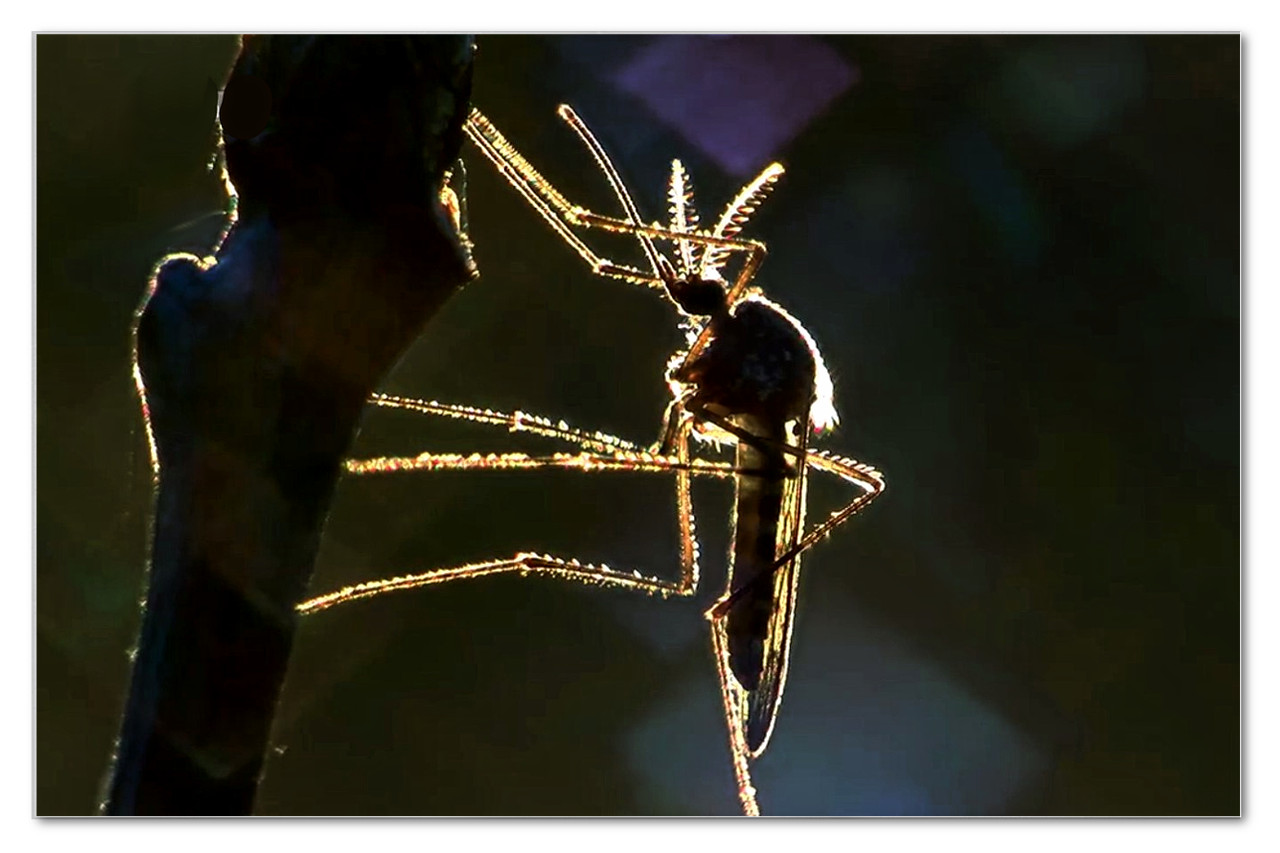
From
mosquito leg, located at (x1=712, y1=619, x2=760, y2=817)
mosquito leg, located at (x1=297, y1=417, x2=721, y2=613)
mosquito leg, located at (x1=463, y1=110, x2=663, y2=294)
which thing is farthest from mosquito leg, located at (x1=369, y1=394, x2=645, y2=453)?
mosquito leg, located at (x1=712, y1=619, x2=760, y2=817)

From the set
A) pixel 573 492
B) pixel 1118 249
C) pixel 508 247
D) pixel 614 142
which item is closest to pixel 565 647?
pixel 573 492

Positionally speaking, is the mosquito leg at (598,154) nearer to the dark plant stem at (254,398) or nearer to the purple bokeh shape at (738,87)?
the purple bokeh shape at (738,87)

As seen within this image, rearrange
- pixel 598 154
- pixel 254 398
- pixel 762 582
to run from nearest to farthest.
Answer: pixel 254 398
pixel 598 154
pixel 762 582

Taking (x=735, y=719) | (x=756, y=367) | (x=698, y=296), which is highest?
(x=698, y=296)

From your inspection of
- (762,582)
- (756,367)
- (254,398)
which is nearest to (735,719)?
(762,582)

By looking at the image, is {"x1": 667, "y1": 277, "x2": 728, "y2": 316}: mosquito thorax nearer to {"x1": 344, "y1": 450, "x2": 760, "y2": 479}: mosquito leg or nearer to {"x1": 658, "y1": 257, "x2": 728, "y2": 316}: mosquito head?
{"x1": 658, "y1": 257, "x2": 728, "y2": 316}: mosquito head

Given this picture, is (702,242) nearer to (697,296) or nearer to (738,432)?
(697,296)

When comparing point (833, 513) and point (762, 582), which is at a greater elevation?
point (833, 513)
